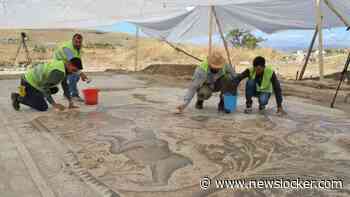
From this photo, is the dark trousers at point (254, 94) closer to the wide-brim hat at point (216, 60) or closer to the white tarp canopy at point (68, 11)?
the wide-brim hat at point (216, 60)

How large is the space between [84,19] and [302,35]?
7545mm

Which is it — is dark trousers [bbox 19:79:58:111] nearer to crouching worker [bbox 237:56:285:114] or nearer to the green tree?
crouching worker [bbox 237:56:285:114]

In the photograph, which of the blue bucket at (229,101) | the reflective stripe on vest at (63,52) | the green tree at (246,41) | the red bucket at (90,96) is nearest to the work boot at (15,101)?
the reflective stripe on vest at (63,52)

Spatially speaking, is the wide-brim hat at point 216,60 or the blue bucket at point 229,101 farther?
the blue bucket at point 229,101

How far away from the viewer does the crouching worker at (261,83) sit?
4734 millimetres

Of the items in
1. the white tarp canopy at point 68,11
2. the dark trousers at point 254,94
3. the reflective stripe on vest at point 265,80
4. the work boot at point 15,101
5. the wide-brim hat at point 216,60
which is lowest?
the work boot at point 15,101

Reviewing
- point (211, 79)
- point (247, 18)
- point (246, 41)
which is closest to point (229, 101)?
point (211, 79)

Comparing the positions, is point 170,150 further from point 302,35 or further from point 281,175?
point 302,35

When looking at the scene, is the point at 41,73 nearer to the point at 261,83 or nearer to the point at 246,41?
the point at 261,83

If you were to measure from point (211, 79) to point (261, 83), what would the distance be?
2.03 ft

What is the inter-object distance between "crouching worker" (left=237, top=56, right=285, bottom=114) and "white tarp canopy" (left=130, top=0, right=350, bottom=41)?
213 cm

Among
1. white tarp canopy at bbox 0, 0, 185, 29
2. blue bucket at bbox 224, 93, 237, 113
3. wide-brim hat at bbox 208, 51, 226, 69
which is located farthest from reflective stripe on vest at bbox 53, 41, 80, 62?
blue bucket at bbox 224, 93, 237, 113

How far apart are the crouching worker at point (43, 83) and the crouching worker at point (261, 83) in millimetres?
2108

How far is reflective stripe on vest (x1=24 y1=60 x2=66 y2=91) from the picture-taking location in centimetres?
459
